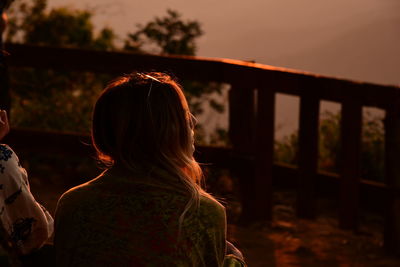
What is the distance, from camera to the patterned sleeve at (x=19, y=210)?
2400 mm

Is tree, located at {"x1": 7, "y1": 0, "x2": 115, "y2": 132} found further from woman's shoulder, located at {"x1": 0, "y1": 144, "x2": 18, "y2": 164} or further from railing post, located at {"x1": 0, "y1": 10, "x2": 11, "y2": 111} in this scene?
woman's shoulder, located at {"x1": 0, "y1": 144, "x2": 18, "y2": 164}

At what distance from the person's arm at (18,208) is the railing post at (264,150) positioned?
306 centimetres

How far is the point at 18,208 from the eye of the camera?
2.47 metres

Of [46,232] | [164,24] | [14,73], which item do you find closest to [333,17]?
[164,24]

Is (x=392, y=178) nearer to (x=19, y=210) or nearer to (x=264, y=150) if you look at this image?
(x=264, y=150)

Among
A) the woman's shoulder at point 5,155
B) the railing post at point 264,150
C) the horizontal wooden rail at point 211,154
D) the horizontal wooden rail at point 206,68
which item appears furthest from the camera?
the railing post at point 264,150

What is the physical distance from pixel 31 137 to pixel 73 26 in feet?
9.30

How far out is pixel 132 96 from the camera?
87.1 inches

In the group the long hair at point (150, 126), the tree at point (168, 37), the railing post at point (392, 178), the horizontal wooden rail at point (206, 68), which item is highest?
the tree at point (168, 37)

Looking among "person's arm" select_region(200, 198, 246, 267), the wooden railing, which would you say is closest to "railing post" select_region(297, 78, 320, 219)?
the wooden railing

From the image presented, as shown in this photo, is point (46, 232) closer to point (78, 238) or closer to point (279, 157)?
point (78, 238)

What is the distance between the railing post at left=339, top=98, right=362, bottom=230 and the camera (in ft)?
17.0

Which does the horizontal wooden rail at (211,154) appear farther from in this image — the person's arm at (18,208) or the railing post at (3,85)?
the person's arm at (18,208)

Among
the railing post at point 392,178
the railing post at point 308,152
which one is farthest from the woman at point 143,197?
the railing post at point 308,152
